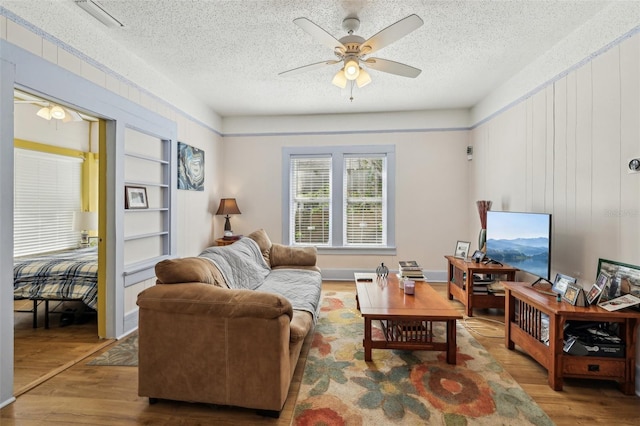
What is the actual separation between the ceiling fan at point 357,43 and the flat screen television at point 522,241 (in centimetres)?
175

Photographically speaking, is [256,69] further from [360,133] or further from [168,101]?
[360,133]

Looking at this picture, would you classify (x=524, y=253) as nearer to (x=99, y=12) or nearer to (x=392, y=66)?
(x=392, y=66)

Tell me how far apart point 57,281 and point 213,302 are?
7.67ft

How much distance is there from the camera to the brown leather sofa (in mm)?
1729

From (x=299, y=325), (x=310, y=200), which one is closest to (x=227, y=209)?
(x=310, y=200)

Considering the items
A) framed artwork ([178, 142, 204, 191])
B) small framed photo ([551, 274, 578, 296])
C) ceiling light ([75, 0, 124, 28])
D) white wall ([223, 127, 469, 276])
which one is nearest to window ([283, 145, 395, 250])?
white wall ([223, 127, 469, 276])

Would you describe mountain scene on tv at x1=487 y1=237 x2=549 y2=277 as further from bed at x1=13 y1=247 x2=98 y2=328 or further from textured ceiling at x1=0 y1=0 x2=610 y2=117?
bed at x1=13 y1=247 x2=98 y2=328

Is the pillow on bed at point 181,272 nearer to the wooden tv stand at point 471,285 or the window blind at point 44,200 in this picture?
the wooden tv stand at point 471,285

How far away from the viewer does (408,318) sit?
7.49 ft

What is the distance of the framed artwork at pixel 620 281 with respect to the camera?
201 cm

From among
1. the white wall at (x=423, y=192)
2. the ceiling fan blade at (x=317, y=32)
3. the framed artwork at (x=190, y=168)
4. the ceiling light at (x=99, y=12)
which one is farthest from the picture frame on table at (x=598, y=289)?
the framed artwork at (x=190, y=168)

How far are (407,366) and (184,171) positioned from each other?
11.2ft

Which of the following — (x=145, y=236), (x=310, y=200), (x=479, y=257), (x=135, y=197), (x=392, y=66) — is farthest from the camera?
(x=310, y=200)

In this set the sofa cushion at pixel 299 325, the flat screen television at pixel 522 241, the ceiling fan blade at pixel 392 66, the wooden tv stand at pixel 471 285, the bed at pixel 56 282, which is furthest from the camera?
the wooden tv stand at pixel 471 285
